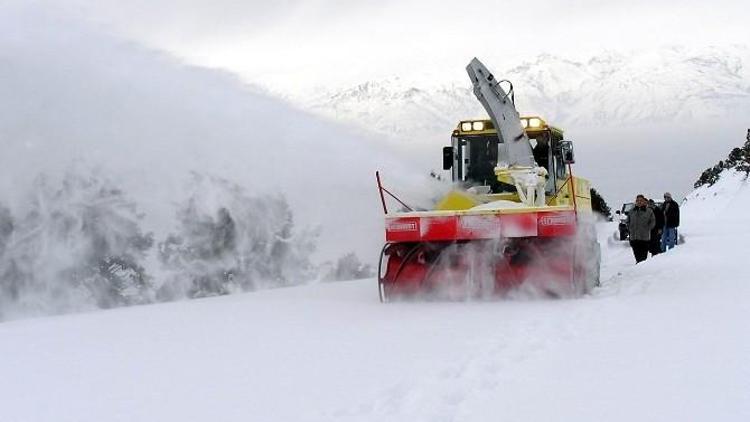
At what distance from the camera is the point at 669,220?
53.2 ft

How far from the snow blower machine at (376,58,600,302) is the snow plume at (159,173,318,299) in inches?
74.9

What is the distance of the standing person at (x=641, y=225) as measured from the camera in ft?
43.6

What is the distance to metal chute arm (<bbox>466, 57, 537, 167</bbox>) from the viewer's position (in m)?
9.64

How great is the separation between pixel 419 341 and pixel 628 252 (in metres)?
14.3

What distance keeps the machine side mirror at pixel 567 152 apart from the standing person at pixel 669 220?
7118 millimetres

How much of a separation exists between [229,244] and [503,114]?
12.8 feet

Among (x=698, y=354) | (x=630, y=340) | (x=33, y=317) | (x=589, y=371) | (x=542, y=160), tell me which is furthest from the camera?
(x=542, y=160)

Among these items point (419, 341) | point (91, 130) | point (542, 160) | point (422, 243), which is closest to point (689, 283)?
point (542, 160)

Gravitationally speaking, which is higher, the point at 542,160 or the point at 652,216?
the point at 542,160

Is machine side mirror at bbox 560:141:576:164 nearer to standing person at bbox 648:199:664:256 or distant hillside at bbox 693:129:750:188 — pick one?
standing person at bbox 648:199:664:256

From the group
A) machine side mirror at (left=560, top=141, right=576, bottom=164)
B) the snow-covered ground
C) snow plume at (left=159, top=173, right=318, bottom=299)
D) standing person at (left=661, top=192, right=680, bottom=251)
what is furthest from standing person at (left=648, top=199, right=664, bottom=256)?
snow plume at (left=159, top=173, right=318, bottom=299)

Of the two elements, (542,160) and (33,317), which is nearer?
(33,317)

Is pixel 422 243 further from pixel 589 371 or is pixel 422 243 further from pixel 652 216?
pixel 652 216

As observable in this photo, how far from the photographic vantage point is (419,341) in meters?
5.91
